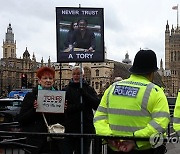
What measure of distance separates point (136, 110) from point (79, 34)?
11.5 ft

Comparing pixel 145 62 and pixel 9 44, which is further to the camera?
pixel 9 44

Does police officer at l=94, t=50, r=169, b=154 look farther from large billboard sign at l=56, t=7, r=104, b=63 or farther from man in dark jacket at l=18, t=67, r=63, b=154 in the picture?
large billboard sign at l=56, t=7, r=104, b=63

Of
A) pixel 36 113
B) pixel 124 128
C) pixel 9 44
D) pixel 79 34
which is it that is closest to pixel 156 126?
pixel 124 128

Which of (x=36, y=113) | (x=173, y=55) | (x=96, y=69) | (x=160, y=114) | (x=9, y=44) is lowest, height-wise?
(x=96, y=69)

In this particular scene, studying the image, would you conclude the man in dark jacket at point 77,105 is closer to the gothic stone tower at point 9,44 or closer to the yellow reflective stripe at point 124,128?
the yellow reflective stripe at point 124,128

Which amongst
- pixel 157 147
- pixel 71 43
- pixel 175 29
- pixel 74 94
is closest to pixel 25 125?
pixel 74 94

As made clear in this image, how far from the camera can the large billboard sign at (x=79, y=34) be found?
7496mm

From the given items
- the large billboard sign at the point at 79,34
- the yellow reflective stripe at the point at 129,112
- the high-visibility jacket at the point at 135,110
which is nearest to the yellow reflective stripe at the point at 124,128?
the high-visibility jacket at the point at 135,110

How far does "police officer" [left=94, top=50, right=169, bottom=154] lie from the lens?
13.6ft

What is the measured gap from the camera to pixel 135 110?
4215 mm

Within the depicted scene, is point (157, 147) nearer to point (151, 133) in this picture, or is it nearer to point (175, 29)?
point (151, 133)

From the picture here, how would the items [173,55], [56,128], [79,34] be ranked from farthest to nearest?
[173,55], [79,34], [56,128]

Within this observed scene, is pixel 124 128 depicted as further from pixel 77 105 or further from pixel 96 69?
pixel 96 69

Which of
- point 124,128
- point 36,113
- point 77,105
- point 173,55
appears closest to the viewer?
point 124,128
